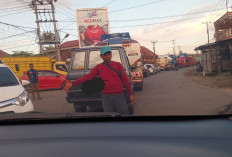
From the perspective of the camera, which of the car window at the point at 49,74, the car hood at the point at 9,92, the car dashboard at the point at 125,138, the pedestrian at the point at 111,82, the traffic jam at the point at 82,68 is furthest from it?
the car window at the point at 49,74

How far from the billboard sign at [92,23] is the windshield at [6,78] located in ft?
73.1

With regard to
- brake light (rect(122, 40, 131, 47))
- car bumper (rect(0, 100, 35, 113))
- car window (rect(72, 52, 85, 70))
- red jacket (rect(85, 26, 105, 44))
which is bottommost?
car bumper (rect(0, 100, 35, 113))

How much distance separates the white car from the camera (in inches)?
150

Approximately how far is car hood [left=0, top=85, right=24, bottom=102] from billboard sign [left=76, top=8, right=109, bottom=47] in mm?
23141

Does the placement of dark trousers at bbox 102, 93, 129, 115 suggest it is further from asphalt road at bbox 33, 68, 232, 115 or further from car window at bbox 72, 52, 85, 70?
car window at bbox 72, 52, 85, 70

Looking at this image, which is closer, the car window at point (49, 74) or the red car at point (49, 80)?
the red car at point (49, 80)

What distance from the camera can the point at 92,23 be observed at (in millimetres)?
27562

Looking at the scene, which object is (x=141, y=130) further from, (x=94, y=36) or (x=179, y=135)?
(x=94, y=36)

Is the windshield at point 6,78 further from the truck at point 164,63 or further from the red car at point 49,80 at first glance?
the truck at point 164,63

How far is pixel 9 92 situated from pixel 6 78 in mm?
903

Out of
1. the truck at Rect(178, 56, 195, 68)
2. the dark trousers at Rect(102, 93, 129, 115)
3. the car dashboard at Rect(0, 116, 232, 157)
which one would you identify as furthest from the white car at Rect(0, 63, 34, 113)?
the truck at Rect(178, 56, 195, 68)

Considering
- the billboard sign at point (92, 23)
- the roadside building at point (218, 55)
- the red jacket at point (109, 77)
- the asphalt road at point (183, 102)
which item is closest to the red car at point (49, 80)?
the asphalt road at point (183, 102)

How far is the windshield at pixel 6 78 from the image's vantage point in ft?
15.0

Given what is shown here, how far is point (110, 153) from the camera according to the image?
1278mm
